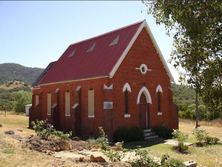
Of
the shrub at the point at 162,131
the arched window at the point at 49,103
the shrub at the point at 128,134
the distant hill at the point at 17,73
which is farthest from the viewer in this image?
the distant hill at the point at 17,73

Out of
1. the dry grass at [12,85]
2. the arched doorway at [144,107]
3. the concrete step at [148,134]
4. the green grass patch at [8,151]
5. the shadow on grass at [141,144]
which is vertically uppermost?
the dry grass at [12,85]

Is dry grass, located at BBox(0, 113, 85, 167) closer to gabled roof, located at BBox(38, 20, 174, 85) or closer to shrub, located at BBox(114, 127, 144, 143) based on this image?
shrub, located at BBox(114, 127, 144, 143)

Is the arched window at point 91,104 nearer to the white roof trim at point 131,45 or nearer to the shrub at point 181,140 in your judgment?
the white roof trim at point 131,45

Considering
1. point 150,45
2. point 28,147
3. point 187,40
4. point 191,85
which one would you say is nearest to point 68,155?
point 28,147

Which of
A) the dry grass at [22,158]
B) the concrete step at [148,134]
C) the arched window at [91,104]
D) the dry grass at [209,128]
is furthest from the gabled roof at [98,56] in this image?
the dry grass at [22,158]

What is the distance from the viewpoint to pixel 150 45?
24234 mm

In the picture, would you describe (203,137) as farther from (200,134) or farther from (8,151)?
(8,151)

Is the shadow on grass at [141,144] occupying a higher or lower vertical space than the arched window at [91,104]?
lower

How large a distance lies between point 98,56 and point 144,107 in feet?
21.5

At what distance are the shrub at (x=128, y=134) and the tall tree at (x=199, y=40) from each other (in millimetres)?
10606

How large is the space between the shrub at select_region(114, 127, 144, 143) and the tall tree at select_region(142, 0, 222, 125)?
10.6 metres

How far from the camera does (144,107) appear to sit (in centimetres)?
2361

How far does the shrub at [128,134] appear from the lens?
19891mm

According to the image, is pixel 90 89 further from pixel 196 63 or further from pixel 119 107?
pixel 196 63
